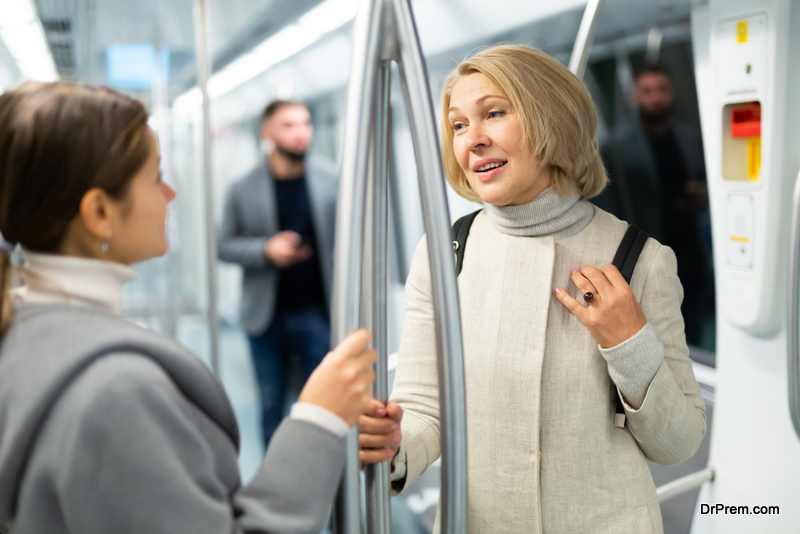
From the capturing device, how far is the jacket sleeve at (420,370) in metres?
1.13

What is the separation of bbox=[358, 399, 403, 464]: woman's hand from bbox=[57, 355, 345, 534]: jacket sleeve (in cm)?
19

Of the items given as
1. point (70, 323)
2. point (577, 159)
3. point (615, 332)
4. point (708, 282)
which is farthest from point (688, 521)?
point (70, 323)

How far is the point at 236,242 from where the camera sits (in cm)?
302

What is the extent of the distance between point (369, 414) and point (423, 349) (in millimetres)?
218

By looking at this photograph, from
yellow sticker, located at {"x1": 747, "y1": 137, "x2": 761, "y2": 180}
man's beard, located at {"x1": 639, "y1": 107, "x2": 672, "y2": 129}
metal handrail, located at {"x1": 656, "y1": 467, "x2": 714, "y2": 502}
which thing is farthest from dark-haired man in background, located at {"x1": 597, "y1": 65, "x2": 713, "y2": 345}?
metal handrail, located at {"x1": 656, "y1": 467, "x2": 714, "y2": 502}

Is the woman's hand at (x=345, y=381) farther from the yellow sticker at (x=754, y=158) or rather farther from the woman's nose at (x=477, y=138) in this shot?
the yellow sticker at (x=754, y=158)

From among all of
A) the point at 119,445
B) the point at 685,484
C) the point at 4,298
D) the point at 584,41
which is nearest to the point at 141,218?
the point at 4,298

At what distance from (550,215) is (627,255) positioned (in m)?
0.14

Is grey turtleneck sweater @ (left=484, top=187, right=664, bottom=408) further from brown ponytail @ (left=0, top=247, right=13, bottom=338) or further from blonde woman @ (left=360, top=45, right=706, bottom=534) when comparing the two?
brown ponytail @ (left=0, top=247, right=13, bottom=338)

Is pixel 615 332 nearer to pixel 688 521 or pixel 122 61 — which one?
pixel 688 521

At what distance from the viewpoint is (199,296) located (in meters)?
3.20

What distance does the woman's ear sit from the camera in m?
0.79

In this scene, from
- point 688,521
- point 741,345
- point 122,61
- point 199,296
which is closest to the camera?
point 688,521

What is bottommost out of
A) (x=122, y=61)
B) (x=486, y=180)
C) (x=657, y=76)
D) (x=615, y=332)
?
(x=615, y=332)
